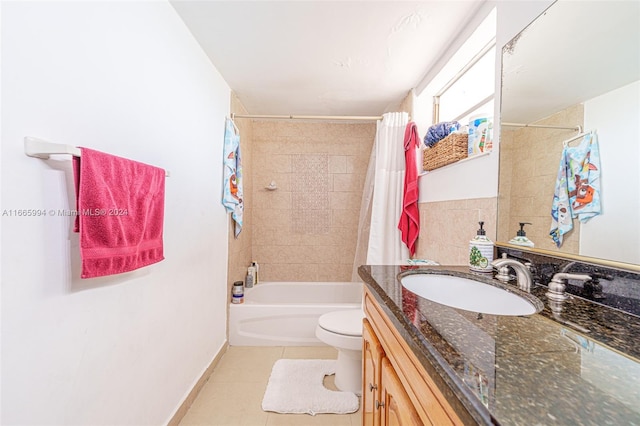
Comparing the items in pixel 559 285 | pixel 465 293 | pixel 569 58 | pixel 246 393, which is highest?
pixel 569 58

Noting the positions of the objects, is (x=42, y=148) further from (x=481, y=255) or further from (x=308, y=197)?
(x=308, y=197)

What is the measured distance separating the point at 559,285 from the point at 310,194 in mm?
2530

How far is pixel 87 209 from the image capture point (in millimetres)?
820

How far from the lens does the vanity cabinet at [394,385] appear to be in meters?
0.52

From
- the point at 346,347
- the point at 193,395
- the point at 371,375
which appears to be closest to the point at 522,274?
the point at 371,375

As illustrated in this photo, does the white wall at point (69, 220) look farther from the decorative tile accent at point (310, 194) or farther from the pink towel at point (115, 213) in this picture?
the decorative tile accent at point (310, 194)

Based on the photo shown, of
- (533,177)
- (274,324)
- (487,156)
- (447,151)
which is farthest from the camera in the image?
(274,324)

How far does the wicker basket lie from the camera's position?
1.51 metres

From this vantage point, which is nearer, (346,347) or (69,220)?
(69,220)

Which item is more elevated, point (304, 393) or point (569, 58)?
point (569, 58)

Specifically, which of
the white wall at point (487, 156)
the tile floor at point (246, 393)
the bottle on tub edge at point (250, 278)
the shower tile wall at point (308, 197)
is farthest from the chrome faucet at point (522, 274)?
the bottle on tub edge at point (250, 278)

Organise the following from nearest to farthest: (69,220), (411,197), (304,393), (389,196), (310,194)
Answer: (69,220) → (304,393) → (411,197) → (389,196) → (310,194)

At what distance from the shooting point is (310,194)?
3.18 meters

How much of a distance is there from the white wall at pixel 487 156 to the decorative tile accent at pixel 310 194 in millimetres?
1539
